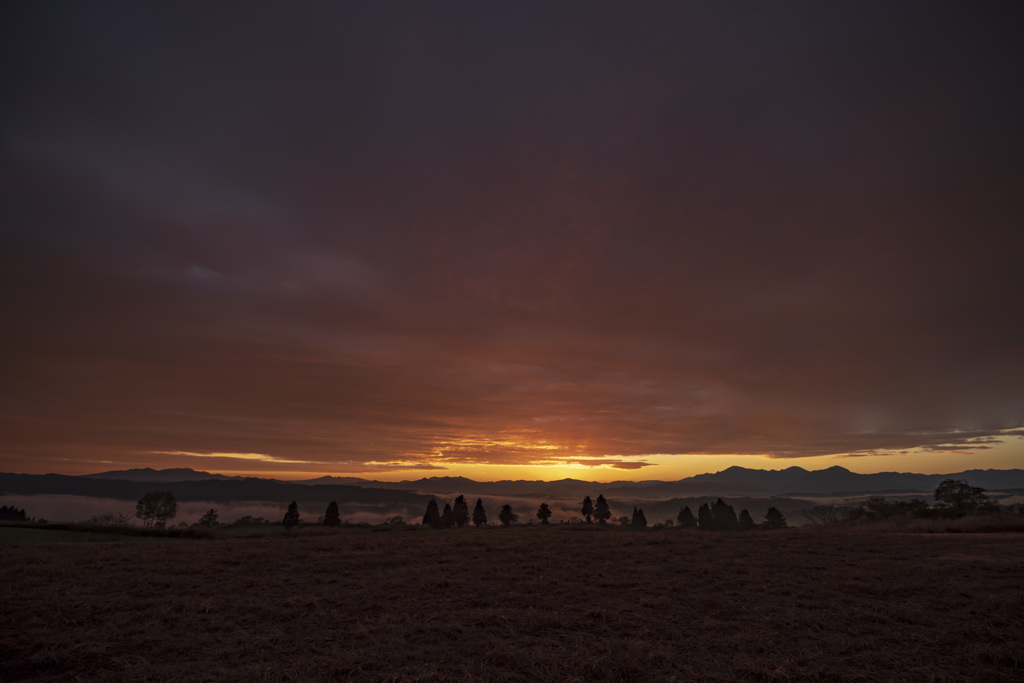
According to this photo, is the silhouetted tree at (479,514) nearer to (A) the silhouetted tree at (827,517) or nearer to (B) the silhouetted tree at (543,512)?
(B) the silhouetted tree at (543,512)

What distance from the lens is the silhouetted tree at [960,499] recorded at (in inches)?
2166

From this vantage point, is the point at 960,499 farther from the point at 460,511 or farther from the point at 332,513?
the point at 332,513

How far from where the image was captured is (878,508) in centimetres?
6900

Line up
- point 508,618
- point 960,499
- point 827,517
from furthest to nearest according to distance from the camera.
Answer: point 827,517, point 960,499, point 508,618

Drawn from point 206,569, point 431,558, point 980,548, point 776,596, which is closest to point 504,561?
point 431,558

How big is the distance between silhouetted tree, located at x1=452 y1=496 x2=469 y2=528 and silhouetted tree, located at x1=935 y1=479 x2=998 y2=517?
257ft

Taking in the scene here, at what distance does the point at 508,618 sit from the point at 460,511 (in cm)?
8697

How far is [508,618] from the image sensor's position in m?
11.3

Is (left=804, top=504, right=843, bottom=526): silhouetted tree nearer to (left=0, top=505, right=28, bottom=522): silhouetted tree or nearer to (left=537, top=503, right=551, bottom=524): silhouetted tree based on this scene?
(left=537, top=503, right=551, bottom=524): silhouetted tree

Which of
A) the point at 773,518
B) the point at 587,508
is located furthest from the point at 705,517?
the point at 587,508

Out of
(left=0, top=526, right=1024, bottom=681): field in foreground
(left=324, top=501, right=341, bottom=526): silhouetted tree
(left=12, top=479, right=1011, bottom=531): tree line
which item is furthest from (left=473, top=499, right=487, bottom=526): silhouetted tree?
(left=0, top=526, right=1024, bottom=681): field in foreground

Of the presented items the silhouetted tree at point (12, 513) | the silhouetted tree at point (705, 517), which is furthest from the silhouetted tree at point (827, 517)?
the silhouetted tree at point (12, 513)

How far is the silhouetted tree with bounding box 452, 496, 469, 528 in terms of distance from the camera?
90250 mm

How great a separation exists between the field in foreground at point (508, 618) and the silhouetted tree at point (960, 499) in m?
51.3
